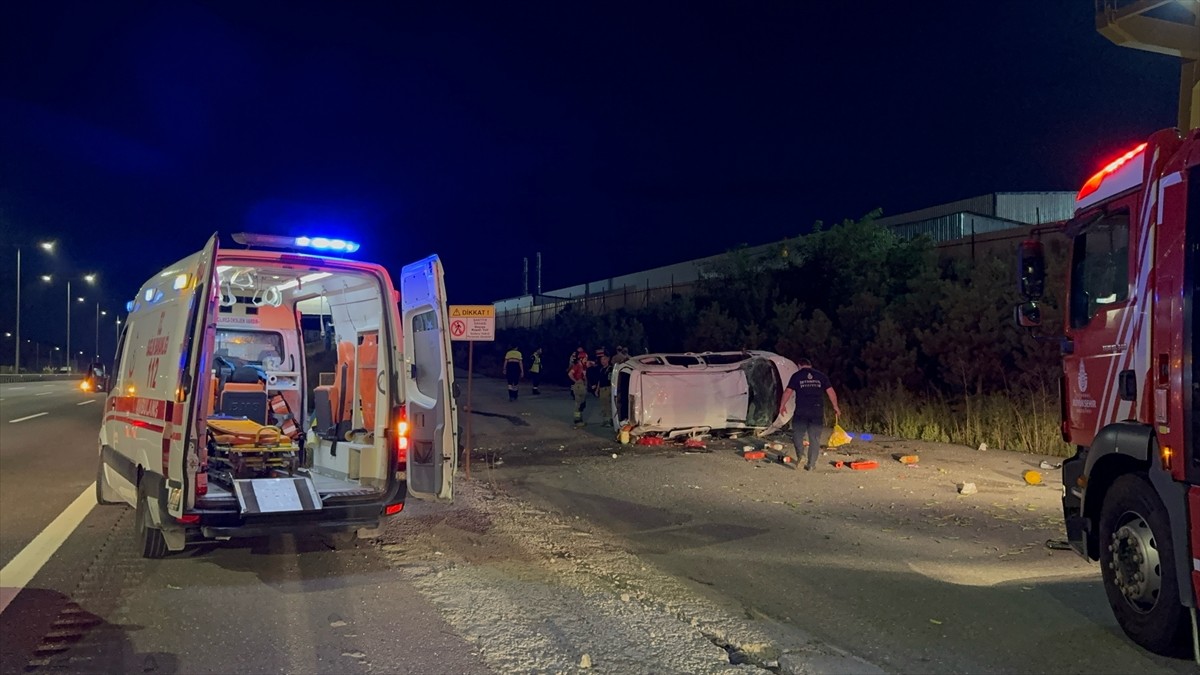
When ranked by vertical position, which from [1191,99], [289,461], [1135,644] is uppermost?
[1191,99]

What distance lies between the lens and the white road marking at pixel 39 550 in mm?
6262

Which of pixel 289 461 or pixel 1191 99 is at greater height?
pixel 1191 99

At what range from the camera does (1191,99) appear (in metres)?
10.4

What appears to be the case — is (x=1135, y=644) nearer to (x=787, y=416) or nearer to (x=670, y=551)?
(x=670, y=551)

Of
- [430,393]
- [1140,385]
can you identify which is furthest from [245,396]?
[1140,385]

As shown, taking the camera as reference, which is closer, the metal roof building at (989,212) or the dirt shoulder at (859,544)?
the dirt shoulder at (859,544)

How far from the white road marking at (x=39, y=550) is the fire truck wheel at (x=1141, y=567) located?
6976mm

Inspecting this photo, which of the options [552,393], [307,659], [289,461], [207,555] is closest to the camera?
[307,659]

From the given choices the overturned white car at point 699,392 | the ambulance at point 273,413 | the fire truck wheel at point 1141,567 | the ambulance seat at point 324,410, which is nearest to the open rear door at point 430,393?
the ambulance at point 273,413

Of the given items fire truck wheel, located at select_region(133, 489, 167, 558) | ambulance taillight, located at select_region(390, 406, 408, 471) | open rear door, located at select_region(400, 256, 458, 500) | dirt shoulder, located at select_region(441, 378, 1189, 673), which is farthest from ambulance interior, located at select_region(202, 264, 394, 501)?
dirt shoulder, located at select_region(441, 378, 1189, 673)

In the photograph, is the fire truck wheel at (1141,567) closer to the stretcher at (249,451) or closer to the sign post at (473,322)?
the stretcher at (249,451)

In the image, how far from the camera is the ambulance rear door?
594 centimetres

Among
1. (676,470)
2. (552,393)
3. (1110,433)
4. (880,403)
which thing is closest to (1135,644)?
(1110,433)

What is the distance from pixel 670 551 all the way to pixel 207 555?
385 cm
